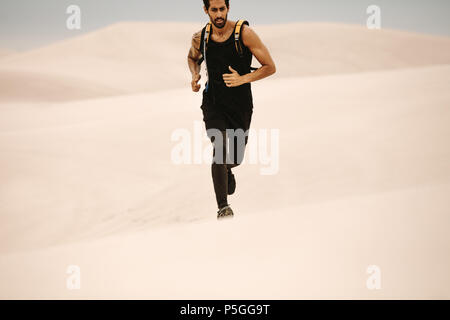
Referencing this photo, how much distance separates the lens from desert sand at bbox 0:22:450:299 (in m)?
3.20

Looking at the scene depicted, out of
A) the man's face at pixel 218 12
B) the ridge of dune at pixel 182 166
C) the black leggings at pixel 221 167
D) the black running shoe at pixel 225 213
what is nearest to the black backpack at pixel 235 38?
the man's face at pixel 218 12

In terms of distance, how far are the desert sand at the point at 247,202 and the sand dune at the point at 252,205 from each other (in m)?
0.02

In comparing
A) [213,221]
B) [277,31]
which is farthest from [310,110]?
[277,31]

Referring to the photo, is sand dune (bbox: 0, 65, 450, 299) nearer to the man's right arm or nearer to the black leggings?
the black leggings

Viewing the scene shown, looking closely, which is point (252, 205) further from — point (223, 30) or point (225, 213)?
point (223, 30)

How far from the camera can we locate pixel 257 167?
22.7 feet

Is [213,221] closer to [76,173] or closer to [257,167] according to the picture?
[257,167]

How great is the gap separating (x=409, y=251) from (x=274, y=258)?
2.73 ft

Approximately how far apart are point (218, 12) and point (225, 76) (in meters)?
0.46

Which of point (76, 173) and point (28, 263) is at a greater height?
point (76, 173)

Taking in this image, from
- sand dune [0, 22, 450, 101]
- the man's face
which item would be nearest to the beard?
the man's face

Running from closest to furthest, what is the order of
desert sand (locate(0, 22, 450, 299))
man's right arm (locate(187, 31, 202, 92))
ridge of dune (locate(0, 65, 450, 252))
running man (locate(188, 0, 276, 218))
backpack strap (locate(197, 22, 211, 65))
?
desert sand (locate(0, 22, 450, 299)), running man (locate(188, 0, 276, 218)), backpack strap (locate(197, 22, 211, 65)), man's right arm (locate(187, 31, 202, 92)), ridge of dune (locate(0, 65, 450, 252))

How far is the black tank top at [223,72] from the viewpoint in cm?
397

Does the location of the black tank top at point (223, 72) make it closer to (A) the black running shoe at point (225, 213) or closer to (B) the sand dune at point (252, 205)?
Result: (A) the black running shoe at point (225, 213)
